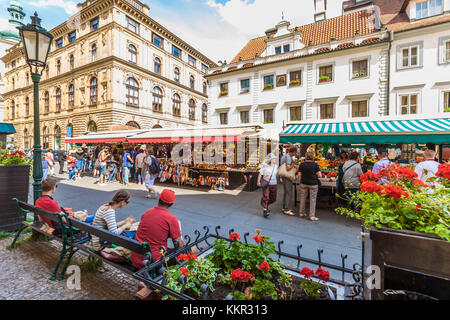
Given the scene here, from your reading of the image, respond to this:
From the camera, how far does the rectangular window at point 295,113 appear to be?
19644 millimetres

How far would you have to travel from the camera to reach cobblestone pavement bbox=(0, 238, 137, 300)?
258 cm

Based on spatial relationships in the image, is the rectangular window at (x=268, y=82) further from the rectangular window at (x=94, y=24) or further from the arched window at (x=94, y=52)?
the rectangular window at (x=94, y=24)

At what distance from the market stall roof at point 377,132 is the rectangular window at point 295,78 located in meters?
13.8

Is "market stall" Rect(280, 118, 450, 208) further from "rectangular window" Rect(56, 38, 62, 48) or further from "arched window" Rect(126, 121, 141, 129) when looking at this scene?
"rectangular window" Rect(56, 38, 62, 48)

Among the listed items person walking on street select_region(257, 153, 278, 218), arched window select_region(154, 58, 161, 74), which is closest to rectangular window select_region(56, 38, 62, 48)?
Result: arched window select_region(154, 58, 161, 74)

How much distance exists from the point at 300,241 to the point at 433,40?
2052 cm

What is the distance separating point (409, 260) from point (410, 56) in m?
21.5

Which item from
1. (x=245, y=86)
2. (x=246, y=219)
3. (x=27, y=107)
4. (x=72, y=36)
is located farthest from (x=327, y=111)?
(x=27, y=107)

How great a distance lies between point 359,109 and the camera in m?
17.7

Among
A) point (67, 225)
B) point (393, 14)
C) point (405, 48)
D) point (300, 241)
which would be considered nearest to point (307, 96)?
point (405, 48)

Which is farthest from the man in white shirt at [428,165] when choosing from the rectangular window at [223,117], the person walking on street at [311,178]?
the rectangular window at [223,117]

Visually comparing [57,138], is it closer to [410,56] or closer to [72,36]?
[72,36]

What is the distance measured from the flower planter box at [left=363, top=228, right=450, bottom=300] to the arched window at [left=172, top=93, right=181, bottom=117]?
33.4 meters

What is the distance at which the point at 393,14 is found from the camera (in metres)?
19.6
